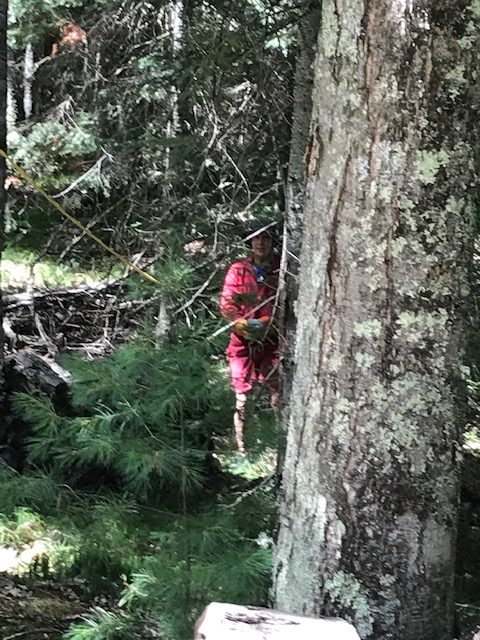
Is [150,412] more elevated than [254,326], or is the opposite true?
[254,326]

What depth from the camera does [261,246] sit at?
3.72 m

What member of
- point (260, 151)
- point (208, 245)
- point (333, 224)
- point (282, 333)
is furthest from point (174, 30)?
point (333, 224)

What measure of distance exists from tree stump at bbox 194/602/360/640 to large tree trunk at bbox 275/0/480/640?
0.51ft

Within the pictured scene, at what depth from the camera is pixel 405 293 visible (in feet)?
6.18

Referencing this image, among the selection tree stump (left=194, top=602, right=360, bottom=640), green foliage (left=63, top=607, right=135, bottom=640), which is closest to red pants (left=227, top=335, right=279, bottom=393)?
green foliage (left=63, top=607, right=135, bottom=640)

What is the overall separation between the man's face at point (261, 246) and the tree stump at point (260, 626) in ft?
6.61

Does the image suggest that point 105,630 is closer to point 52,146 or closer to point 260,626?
point 260,626

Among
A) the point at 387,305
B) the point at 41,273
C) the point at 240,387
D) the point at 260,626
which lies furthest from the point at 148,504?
the point at 41,273

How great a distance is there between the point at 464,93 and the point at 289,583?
136cm

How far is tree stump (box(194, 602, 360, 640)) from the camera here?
1.71 m

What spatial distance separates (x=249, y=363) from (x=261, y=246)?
0.57m

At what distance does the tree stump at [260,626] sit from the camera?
1.71m

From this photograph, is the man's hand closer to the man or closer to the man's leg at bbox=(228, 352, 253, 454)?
the man

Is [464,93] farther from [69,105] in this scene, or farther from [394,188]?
[69,105]
